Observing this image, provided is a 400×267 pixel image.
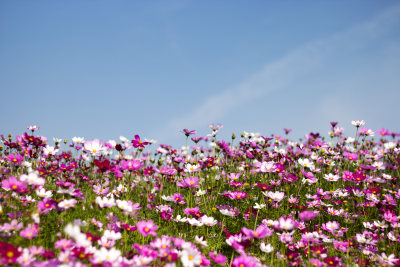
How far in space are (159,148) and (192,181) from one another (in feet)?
7.85

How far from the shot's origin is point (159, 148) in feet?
20.4

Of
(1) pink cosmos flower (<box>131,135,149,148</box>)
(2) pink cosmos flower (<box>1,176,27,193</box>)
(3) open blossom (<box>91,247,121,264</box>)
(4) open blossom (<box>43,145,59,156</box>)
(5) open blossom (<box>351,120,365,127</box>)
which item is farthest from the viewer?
(5) open blossom (<box>351,120,365,127</box>)

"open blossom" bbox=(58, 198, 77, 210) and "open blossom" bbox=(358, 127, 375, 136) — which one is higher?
"open blossom" bbox=(358, 127, 375, 136)

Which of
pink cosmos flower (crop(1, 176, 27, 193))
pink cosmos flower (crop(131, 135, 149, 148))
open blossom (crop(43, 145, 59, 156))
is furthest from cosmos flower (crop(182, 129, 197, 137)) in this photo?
pink cosmos flower (crop(1, 176, 27, 193))

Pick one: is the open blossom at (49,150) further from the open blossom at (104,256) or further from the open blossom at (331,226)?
the open blossom at (331,226)

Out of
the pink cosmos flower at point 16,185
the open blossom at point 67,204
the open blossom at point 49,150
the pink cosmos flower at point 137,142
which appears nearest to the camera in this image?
the open blossom at point 67,204

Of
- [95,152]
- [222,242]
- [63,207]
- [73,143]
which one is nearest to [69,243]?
[63,207]

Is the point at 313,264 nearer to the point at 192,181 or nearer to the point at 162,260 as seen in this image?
the point at 162,260

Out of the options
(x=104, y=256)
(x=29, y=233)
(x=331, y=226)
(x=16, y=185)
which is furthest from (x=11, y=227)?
(x=331, y=226)

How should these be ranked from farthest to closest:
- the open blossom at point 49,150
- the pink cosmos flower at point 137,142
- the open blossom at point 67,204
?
the open blossom at point 49,150 → the pink cosmos flower at point 137,142 → the open blossom at point 67,204

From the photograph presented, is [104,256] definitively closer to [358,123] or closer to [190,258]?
[190,258]

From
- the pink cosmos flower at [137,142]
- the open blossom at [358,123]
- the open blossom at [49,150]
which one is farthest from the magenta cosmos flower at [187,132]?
the open blossom at [358,123]

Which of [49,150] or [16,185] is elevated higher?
[49,150]

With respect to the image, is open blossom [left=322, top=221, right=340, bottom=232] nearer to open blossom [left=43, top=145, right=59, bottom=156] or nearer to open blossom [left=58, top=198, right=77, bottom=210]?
open blossom [left=58, top=198, right=77, bottom=210]
